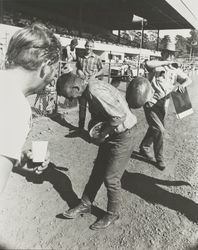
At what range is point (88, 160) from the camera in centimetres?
453

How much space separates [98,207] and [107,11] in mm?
29817

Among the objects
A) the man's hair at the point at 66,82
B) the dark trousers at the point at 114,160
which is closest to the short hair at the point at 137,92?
the dark trousers at the point at 114,160

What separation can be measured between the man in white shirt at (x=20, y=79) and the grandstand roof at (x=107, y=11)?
1864cm

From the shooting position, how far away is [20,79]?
135cm

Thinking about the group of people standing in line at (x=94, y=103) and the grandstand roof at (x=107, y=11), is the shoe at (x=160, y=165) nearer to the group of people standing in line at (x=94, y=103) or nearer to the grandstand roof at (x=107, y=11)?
the group of people standing in line at (x=94, y=103)

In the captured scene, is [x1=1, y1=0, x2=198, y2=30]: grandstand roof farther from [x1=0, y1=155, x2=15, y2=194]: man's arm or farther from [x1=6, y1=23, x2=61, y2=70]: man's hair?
[x1=0, y1=155, x2=15, y2=194]: man's arm

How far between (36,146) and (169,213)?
1.68 m

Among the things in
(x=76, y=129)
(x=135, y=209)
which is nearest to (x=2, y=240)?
(x=135, y=209)

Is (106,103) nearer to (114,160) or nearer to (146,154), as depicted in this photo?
(114,160)

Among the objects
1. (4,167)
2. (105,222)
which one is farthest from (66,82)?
(105,222)

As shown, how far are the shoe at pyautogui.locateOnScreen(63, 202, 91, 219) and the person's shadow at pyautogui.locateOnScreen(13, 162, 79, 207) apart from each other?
0.19 metres

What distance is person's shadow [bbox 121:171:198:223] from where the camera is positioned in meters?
3.27

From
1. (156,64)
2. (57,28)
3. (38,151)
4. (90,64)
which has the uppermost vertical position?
(57,28)

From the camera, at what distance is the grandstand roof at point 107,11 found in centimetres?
2288
